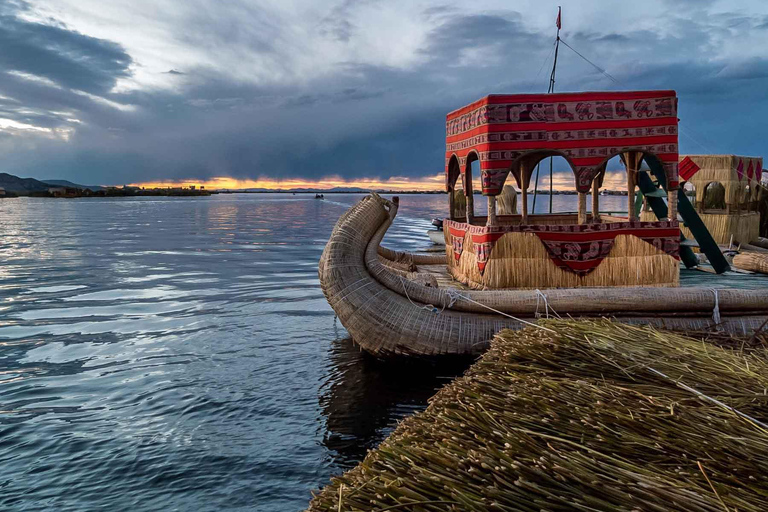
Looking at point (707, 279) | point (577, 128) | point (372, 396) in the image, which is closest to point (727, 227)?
point (707, 279)

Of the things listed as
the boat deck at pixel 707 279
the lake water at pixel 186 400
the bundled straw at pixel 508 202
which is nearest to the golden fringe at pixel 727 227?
the bundled straw at pixel 508 202

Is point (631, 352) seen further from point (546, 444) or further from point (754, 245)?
point (754, 245)

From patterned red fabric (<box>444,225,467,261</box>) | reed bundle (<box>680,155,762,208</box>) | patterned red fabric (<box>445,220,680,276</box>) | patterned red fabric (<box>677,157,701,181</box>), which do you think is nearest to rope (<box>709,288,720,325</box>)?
patterned red fabric (<box>445,220,680,276</box>)

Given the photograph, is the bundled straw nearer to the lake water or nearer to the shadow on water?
the lake water

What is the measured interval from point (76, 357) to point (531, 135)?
9.16 meters

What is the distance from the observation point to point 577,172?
36.7ft

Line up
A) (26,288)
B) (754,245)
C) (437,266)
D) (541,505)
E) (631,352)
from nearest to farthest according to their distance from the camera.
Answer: (541,505), (631,352), (437,266), (26,288), (754,245)

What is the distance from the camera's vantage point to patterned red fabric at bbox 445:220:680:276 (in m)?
11.2

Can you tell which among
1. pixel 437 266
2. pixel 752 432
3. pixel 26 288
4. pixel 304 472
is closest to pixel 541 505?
pixel 752 432

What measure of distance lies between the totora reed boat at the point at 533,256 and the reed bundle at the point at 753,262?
0.97 m

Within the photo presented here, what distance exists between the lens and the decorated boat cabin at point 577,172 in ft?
35.9

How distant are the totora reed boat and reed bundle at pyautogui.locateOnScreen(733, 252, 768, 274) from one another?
972 mm

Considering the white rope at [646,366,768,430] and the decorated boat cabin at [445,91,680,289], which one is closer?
the white rope at [646,366,768,430]

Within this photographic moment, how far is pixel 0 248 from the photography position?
3538 cm
